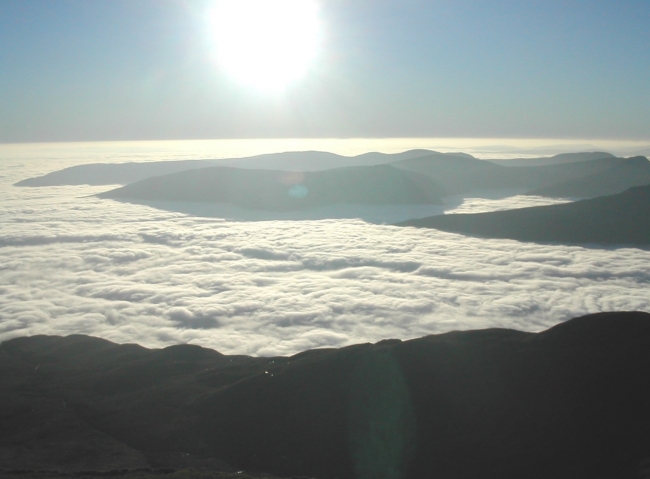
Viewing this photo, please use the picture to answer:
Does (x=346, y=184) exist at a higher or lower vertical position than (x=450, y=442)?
higher

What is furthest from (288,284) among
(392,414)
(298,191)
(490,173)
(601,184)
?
(490,173)

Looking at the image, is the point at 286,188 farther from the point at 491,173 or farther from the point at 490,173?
the point at 491,173

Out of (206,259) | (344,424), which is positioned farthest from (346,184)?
(344,424)

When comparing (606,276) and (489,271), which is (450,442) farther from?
(606,276)

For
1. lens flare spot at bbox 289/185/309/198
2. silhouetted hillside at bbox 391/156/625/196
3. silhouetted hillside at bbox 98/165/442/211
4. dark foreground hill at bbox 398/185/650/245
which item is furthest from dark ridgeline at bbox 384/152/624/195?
dark foreground hill at bbox 398/185/650/245

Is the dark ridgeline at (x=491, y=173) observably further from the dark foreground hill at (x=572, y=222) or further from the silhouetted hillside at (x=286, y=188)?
the dark foreground hill at (x=572, y=222)

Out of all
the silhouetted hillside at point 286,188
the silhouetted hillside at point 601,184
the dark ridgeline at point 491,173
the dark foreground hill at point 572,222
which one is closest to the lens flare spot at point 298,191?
the silhouetted hillside at point 286,188
